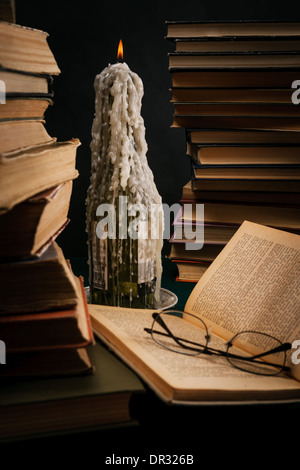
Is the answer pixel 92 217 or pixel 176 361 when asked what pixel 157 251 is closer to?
pixel 92 217

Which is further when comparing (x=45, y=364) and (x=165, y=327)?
(x=165, y=327)

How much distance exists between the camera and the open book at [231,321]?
0.58 metres

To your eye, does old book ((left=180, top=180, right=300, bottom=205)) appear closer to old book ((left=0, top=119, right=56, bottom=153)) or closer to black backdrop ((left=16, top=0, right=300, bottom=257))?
black backdrop ((left=16, top=0, right=300, bottom=257))

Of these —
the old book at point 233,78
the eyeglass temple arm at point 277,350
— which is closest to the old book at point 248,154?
the old book at point 233,78

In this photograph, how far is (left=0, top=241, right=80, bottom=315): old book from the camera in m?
0.57

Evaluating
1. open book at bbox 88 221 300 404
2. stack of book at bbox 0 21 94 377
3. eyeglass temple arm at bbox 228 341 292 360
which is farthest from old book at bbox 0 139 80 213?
eyeglass temple arm at bbox 228 341 292 360

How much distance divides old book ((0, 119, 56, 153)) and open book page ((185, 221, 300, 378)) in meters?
0.34

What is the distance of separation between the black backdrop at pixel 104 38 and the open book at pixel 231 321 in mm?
520

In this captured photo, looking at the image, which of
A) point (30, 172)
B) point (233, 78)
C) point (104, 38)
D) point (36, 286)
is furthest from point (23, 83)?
point (104, 38)

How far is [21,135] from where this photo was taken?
0.67 m

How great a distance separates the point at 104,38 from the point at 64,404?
0.89 m

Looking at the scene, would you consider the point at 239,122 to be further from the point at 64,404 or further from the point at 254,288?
the point at 64,404

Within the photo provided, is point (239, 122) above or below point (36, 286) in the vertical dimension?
above
